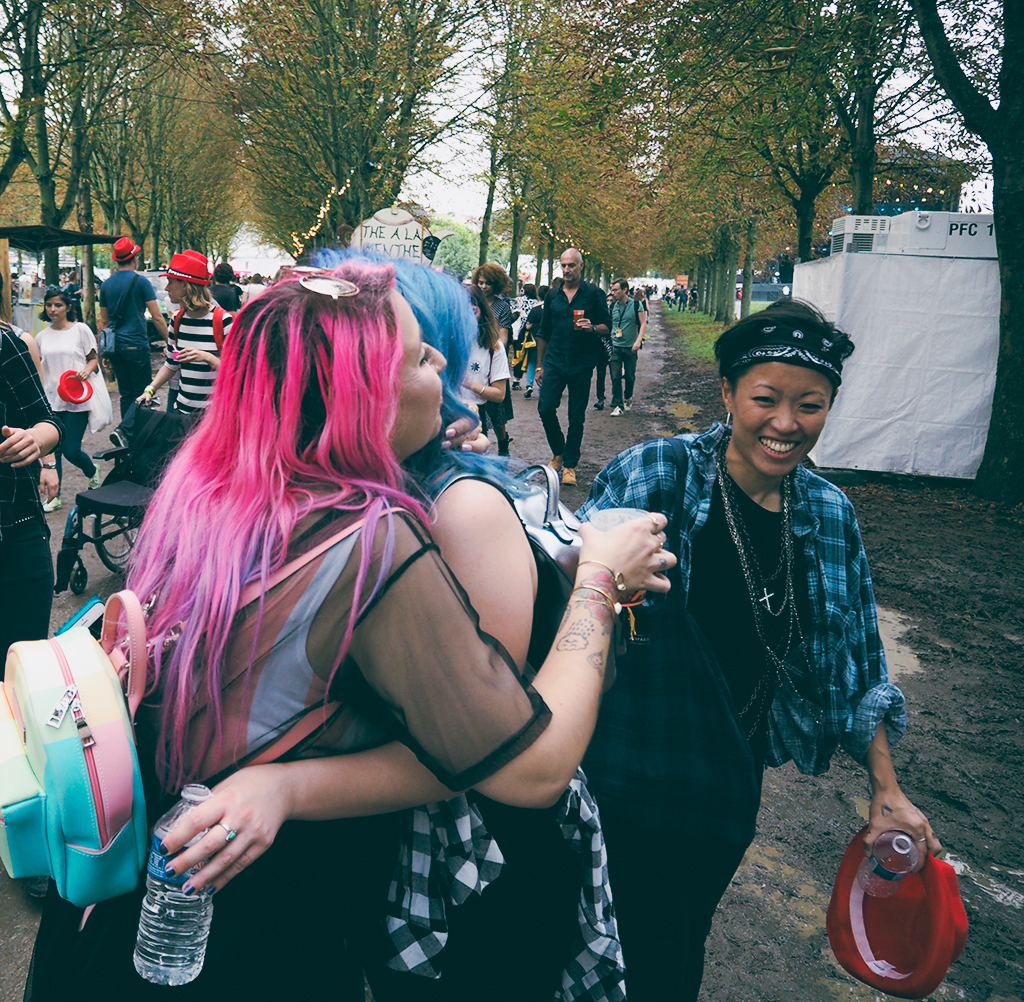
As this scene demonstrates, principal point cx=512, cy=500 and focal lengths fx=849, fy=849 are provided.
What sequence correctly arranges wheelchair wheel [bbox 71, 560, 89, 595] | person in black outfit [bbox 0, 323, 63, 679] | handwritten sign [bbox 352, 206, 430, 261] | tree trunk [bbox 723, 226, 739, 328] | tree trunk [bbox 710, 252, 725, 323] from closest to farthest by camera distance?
person in black outfit [bbox 0, 323, 63, 679]
wheelchair wheel [bbox 71, 560, 89, 595]
handwritten sign [bbox 352, 206, 430, 261]
tree trunk [bbox 723, 226, 739, 328]
tree trunk [bbox 710, 252, 725, 323]

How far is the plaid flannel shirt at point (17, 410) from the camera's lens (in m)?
2.54

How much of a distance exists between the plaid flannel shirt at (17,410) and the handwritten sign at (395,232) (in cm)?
821

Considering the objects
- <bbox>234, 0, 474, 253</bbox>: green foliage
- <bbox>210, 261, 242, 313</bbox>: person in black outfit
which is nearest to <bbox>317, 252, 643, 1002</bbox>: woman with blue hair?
<bbox>210, 261, 242, 313</bbox>: person in black outfit

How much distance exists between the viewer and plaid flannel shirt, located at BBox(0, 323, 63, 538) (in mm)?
2541

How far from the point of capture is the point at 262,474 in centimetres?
116

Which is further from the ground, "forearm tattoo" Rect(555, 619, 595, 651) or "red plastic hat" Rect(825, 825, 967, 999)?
"forearm tattoo" Rect(555, 619, 595, 651)

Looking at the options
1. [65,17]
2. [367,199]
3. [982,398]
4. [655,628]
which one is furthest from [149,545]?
[367,199]

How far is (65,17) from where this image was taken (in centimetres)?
1291

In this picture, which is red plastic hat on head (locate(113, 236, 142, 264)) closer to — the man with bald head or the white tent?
the man with bald head

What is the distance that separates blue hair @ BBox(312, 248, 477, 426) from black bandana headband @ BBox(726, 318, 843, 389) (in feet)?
2.82

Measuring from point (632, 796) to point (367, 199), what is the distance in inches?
686

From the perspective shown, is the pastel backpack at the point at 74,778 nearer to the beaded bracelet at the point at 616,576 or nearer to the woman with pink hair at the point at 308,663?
the woman with pink hair at the point at 308,663

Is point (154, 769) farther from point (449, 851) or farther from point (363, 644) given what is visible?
point (449, 851)

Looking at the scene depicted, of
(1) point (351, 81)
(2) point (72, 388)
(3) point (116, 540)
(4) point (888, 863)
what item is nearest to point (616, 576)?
(4) point (888, 863)
